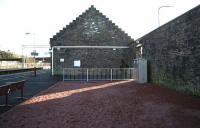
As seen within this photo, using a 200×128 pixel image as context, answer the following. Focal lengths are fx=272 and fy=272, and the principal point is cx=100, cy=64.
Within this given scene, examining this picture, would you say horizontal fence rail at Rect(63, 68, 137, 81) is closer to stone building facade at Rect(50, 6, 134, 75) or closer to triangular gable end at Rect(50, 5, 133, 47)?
stone building facade at Rect(50, 6, 134, 75)

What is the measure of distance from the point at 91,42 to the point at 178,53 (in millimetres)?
16068

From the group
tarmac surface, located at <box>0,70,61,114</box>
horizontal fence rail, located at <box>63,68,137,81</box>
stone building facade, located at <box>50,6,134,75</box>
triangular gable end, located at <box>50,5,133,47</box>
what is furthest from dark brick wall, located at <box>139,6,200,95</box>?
triangular gable end, located at <box>50,5,133,47</box>

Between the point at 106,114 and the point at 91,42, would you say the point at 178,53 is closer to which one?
the point at 106,114

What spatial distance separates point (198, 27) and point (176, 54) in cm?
297

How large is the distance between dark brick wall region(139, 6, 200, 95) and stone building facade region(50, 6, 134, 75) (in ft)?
32.5

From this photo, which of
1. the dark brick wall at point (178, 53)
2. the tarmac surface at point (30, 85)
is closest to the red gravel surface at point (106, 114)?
the tarmac surface at point (30, 85)

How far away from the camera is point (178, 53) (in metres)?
14.5

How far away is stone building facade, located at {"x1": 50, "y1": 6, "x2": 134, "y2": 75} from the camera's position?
28.8 m

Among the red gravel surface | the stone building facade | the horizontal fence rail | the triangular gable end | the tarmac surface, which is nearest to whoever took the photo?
the red gravel surface

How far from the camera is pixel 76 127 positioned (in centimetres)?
718

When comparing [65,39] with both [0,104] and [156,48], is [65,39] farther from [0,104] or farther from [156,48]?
[0,104]

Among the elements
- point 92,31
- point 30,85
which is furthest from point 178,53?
point 92,31

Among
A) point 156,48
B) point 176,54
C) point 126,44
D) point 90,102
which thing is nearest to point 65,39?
point 126,44

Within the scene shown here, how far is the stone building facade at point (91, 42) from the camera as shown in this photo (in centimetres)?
2875
